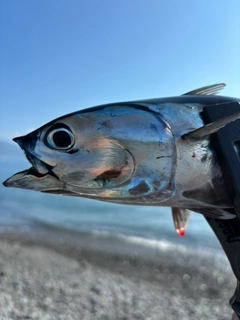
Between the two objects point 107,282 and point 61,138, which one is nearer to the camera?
point 61,138

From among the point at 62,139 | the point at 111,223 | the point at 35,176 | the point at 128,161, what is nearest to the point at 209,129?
the point at 128,161

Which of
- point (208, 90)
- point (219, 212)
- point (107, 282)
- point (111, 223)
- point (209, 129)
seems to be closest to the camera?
point (209, 129)

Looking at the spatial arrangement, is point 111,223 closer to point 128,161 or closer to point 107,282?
point 107,282

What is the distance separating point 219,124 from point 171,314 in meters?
5.22

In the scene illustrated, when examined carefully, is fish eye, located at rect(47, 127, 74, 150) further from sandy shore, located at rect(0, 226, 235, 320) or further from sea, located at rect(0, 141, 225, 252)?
sea, located at rect(0, 141, 225, 252)

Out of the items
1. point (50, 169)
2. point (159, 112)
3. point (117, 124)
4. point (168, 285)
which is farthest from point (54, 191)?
point (168, 285)

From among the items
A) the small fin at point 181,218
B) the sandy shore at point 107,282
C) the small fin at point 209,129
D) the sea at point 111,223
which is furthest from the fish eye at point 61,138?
the sea at point 111,223

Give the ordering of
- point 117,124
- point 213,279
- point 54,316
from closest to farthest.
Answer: point 117,124
point 54,316
point 213,279

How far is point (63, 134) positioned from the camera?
1577 mm

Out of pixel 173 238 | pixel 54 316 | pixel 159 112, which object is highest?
pixel 159 112

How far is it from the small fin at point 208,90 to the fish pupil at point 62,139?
2.64ft

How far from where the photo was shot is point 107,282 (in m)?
6.93

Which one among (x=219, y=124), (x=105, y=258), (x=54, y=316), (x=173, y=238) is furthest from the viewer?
(x=173, y=238)

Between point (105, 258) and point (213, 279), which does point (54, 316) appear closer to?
point (105, 258)
